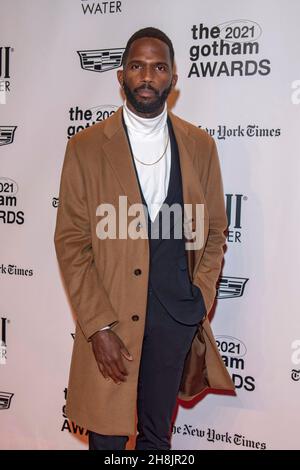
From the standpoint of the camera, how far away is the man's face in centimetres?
181

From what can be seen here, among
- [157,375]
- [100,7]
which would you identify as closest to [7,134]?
[100,7]

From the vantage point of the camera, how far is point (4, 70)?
279cm

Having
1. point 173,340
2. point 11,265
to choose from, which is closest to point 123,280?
point 173,340

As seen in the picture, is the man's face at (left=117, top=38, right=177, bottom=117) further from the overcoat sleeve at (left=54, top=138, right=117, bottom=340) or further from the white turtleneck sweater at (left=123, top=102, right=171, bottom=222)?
the overcoat sleeve at (left=54, top=138, right=117, bottom=340)

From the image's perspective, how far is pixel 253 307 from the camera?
100.0 inches

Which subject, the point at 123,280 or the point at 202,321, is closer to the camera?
the point at 123,280

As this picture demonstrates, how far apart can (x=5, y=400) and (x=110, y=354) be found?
4.58 feet

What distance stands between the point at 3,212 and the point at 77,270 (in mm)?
1168

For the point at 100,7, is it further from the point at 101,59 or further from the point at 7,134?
the point at 7,134

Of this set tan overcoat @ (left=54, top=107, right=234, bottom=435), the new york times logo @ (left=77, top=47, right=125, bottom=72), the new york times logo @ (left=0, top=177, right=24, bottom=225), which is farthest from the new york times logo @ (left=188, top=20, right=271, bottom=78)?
the new york times logo @ (left=0, top=177, right=24, bottom=225)

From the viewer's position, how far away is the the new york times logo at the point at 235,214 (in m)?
2.51

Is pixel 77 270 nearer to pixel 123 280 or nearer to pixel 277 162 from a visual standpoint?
pixel 123 280

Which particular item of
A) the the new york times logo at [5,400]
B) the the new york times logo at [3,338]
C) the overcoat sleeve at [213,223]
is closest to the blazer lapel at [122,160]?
the overcoat sleeve at [213,223]

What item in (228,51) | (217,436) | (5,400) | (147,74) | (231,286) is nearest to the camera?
(147,74)
